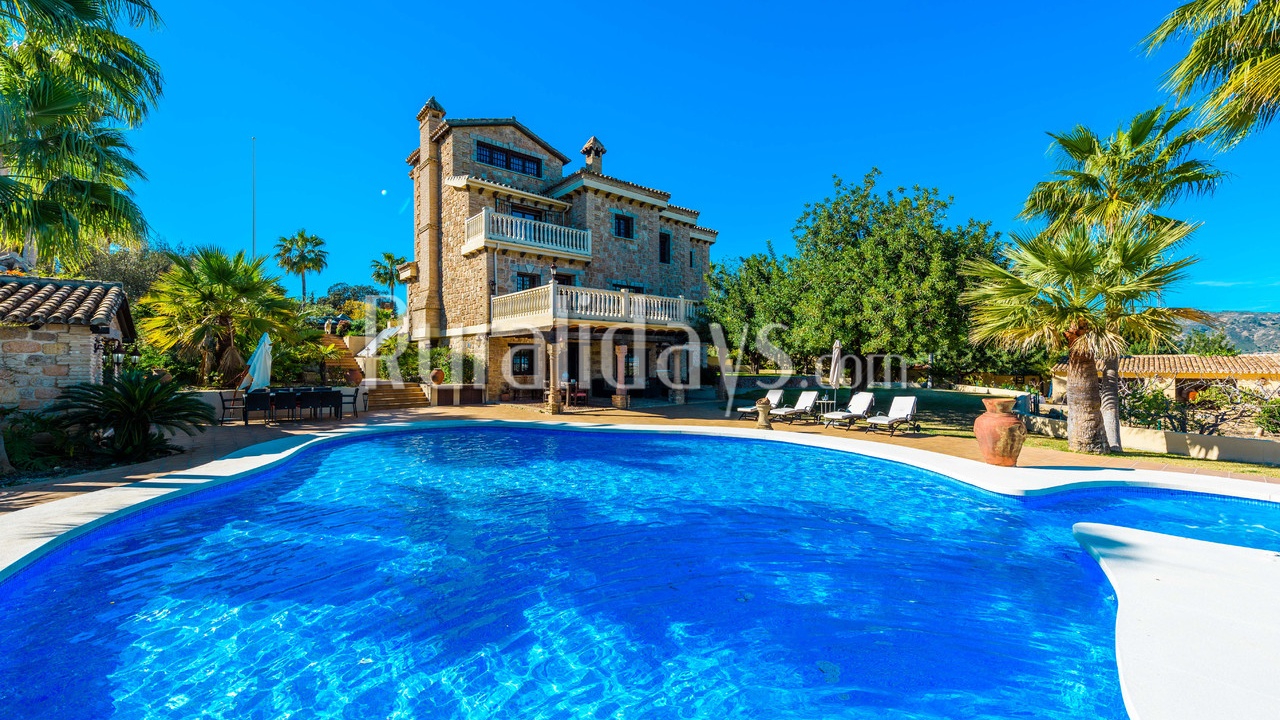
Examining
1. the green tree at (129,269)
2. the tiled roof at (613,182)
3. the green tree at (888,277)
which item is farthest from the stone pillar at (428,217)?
the green tree at (888,277)

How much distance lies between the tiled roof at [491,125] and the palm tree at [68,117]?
490 inches

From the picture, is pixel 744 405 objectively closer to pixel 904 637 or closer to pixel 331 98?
pixel 904 637

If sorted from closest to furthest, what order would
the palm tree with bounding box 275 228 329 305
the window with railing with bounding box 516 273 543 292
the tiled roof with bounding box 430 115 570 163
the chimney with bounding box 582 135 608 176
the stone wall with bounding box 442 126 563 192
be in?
the window with railing with bounding box 516 273 543 292 → the tiled roof with bounding box 430 115 570 163 → the stone wall with bounding box 442 126 563 192 → the chimney with bounding box 582 135 608 176 → the palm tree with bounding box 275 228 329 305

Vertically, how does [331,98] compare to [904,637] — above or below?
above

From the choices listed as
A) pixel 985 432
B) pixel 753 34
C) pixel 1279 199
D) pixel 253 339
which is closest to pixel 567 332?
pixel 253 339

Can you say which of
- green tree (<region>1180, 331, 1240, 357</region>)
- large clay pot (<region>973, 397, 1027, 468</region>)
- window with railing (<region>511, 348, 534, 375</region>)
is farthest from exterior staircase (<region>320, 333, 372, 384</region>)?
green tree (<region>1180, 331, 1240, 357</region>)

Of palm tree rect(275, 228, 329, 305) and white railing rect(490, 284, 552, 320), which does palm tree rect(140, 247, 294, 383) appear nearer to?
white railing rect(490, 284, 552, 320)

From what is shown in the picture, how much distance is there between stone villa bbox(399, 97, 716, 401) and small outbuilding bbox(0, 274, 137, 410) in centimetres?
1061

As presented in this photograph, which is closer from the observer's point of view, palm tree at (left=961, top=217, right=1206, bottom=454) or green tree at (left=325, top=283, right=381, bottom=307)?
palm tree at (left=961, top=217, right=1206, bottom=454)

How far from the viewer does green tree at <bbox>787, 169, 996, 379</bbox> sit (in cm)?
1503

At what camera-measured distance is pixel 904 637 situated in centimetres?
414

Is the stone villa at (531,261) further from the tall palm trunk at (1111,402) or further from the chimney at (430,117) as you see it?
the tall palm trunk at (1111,402)

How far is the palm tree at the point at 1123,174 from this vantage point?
1103cm

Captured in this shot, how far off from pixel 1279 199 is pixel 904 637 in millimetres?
64777
